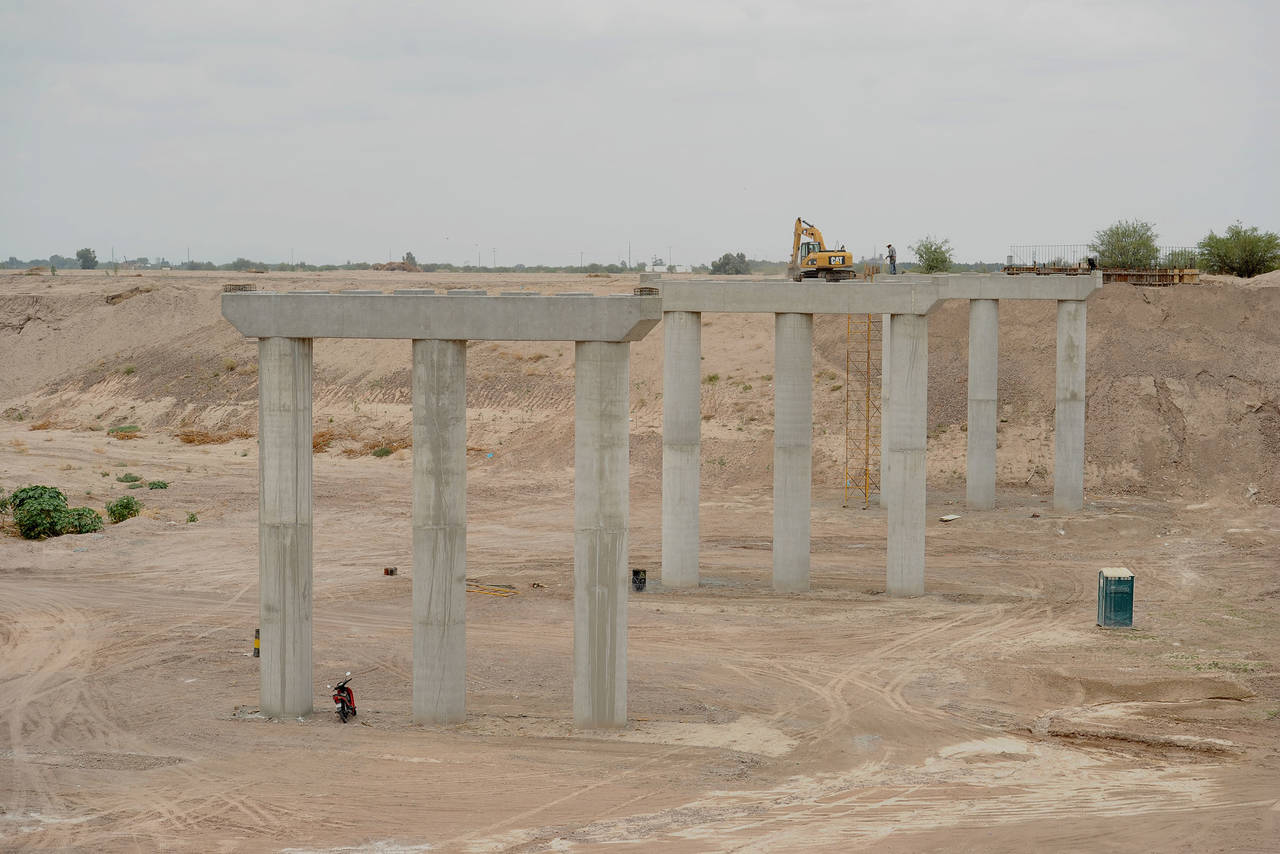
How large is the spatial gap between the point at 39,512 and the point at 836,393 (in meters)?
34.4

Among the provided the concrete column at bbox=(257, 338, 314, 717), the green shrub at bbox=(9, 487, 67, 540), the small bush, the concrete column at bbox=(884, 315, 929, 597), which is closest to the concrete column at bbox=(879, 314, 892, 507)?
the concrete column at bbox=(884, 315, 929, 597)

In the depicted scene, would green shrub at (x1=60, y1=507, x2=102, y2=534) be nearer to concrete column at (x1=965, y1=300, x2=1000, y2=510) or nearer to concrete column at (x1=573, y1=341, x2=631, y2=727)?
concrete column at (x1=573, y1=341, x2=631, y2=727)

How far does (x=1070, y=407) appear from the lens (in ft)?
158

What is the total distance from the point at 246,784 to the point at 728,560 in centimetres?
2157

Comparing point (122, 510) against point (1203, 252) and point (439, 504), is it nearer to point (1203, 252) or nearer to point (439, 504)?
point (439, 504)

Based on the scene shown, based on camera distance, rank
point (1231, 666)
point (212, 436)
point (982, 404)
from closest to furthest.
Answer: point (1231, 666)
point (982, 404)
point (212, 436)

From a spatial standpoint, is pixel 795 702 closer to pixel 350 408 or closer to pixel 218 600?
pixel 218 600

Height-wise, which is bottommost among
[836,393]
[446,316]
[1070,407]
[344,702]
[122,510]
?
[344,702]

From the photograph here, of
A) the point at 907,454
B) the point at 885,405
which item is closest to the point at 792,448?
the point at 907,454

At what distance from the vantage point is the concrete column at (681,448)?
114 ft

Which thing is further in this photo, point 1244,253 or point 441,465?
point 1244,253

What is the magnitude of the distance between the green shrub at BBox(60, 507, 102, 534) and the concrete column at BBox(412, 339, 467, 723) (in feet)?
74.7

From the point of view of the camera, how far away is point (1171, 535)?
44531 mm

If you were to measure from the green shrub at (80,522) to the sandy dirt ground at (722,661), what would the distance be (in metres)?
0.63
